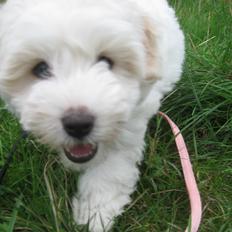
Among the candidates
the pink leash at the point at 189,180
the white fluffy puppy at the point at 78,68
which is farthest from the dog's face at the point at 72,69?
the pink leash at the point at 189,180

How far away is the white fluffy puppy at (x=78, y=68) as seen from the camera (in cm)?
231

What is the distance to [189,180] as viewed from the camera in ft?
9.55

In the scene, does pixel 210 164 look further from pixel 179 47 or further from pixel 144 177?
pixel 179 47

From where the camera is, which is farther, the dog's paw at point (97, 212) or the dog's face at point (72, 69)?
the dog's paw at point (97, 212)

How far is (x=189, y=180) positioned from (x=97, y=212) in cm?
48

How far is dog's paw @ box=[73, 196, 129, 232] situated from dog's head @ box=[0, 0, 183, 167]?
38 centimetres

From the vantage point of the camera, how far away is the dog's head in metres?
2.31

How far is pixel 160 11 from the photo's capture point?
347cm

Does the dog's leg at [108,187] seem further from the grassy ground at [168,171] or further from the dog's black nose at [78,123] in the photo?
the dog's black nose at [78,123]

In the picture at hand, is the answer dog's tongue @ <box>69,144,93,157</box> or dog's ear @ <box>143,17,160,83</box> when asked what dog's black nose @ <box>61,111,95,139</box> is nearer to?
dog's tongue @ <box>69,144,93,157</box>

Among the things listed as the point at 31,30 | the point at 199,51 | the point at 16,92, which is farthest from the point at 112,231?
the point at 199,51

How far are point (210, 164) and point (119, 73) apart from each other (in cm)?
93

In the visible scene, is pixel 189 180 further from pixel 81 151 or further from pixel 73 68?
pixel 73 68

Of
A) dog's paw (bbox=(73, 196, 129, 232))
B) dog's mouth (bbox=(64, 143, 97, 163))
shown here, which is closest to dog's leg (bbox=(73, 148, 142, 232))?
dog's paw (bbox=(73, 196, 129, 232))
